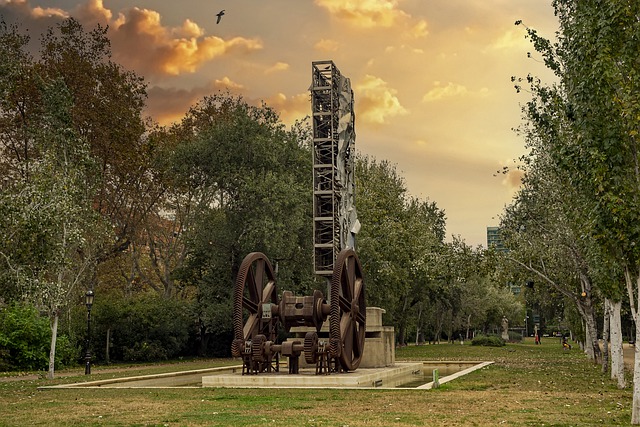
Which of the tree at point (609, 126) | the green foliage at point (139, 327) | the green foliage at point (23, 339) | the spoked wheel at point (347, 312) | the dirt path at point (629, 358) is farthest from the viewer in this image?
the green foliage at point (139, 327)

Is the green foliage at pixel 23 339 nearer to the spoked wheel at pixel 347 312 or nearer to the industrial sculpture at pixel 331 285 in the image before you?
the industrial sculpture at pixel 331 285

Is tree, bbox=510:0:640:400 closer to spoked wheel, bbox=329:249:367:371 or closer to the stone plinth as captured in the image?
spoked wheel, bbox=329:249:367:371

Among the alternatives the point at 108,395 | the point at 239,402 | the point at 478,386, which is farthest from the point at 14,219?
the point at 478,386

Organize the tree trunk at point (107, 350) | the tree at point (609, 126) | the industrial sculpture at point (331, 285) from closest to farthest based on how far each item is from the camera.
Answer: the tree at point (609, 126) < the industrial sculpture at point (331, 285) < the tree trunk at point (107, 350)

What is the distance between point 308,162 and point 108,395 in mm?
29664

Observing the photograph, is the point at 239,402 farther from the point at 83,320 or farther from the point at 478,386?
the point at 83,320

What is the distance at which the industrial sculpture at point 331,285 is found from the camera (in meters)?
22.7

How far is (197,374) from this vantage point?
95.8 ft

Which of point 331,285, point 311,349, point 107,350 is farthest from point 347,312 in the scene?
point 107,350

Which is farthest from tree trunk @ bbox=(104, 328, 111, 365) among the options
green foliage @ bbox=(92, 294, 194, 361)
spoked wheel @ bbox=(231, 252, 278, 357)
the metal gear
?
the metal gear

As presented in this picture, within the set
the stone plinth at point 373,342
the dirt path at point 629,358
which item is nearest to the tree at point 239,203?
the stone plinth at point 373,342

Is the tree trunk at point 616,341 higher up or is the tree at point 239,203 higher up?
the tree at point 239,203

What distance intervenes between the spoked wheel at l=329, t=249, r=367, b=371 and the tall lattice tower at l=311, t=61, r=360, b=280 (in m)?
5.69

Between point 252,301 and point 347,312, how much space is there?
3300 mm
